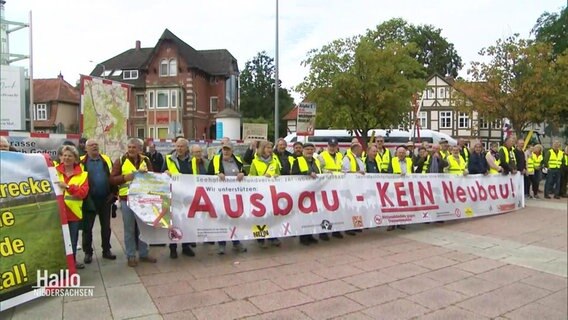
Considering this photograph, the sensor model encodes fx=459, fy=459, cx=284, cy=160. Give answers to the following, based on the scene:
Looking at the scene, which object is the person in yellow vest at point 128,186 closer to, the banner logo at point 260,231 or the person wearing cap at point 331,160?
the banner logo at point 260,231

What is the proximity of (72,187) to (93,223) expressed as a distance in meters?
0.97

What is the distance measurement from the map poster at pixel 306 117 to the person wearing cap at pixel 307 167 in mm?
5373

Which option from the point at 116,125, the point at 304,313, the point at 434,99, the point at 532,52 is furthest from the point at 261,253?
the point at 434,99

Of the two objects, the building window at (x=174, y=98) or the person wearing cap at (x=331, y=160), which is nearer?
the person wearing cap at (x=331, y=160)

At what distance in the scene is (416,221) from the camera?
8344 millimetres

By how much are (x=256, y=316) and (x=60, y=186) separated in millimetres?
2659

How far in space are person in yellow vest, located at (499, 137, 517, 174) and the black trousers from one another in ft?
27.5

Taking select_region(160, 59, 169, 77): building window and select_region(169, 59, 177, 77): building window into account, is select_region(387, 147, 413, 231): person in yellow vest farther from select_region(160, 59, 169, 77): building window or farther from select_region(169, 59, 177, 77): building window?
select_region(160, 59, 169, 77): building window

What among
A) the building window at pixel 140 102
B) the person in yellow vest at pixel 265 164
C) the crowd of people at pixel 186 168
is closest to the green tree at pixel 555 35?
the crowd of people at pixel 186 168

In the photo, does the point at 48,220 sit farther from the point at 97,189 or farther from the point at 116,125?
the point at 116,125

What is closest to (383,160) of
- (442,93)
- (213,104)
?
(213,104)

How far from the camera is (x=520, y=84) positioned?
25.5 metres

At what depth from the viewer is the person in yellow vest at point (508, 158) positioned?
34.8 feet

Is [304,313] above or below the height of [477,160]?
below
